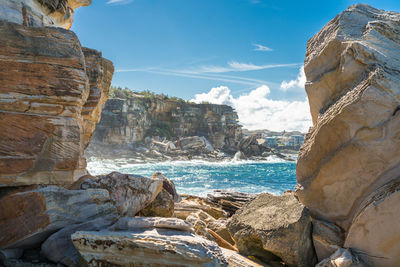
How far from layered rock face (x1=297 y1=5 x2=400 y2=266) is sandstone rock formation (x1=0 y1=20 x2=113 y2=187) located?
11.4 feet

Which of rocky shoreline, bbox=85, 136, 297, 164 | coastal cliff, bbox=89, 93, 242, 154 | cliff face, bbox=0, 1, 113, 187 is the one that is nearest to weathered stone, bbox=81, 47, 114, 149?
cliff face, bbox=0, 1, 113, 187

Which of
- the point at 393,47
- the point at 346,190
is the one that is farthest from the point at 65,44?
the point at 393,47

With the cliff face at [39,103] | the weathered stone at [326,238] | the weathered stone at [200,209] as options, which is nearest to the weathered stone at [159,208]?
the cliff face at [39,103]

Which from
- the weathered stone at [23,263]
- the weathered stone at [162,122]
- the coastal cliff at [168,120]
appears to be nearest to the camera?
the weathered stone at [23,263]

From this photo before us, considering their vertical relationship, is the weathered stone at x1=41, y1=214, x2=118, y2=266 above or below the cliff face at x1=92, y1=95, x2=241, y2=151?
below

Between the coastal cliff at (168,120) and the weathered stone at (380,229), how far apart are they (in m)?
55.6

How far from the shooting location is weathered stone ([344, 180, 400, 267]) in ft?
8.40

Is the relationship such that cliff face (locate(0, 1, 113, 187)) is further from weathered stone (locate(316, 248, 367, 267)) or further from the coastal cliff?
the coastal cliff

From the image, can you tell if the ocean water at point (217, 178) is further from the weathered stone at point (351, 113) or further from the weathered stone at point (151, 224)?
the weathered stone at point (151, 224)

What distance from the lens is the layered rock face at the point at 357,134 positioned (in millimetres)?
2699

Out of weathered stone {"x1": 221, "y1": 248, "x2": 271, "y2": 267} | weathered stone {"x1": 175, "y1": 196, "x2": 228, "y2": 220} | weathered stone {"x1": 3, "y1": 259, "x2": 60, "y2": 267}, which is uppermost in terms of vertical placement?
weathered stone {"x1": 3, "y1": 259, "x2": 60, "y2": 267}

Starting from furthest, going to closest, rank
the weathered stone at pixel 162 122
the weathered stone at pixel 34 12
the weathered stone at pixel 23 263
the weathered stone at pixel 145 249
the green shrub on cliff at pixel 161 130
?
the green shrub on cliff at pixel 161 130
the weathered stone at pixel 162 122
the weathered stone at pixel 34 12
the weathered stone at pixel 23 263
the weathered stone at pixel 145 249

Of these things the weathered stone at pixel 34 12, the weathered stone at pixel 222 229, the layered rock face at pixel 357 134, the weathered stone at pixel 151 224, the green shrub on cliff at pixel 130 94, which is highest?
the green shrub on cliff at pixel 130 94

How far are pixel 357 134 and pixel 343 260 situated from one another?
1.45 meters
